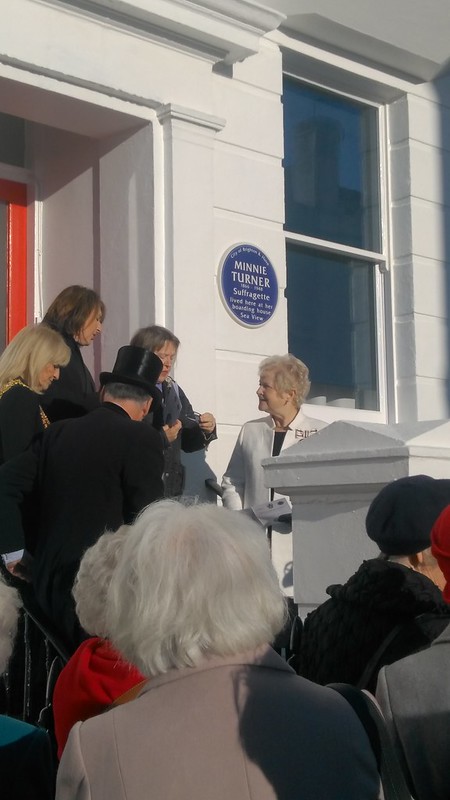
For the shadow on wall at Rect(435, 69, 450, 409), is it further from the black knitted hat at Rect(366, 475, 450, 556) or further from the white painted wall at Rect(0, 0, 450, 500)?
the black knitted hat at Rect(366, 475, 450, 556)

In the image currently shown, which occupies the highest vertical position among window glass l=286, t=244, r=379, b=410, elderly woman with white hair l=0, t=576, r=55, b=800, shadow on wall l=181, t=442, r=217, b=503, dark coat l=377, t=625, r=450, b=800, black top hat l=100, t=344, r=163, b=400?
window glass l=286, t=244, r=379, b=410

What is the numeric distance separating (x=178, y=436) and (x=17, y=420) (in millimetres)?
1055

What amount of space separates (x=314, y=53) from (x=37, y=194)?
6.25ft

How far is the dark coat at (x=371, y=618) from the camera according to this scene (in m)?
2.62

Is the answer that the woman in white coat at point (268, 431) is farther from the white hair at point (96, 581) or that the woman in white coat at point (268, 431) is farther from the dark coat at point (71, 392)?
the white hair at point (96, 581)

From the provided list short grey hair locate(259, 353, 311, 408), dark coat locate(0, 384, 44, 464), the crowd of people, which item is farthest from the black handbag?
short grey hair locate(259, 353, 311, 408)

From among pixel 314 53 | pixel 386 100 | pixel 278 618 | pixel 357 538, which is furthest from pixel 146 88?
pixel 278 618

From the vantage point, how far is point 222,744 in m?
1.90

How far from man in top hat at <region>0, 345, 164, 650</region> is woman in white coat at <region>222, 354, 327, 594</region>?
163 cm

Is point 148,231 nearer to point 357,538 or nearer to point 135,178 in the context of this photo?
point 135,178

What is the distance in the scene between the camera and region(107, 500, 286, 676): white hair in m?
1.96

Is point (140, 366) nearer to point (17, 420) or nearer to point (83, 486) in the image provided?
point (17, 420)

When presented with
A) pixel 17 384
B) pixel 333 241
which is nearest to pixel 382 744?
pixel 17 384

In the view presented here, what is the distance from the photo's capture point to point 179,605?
1.97 meters
